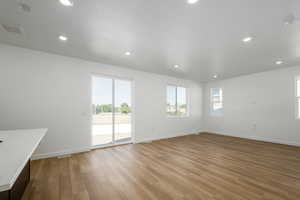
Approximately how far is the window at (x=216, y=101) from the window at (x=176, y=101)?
152 cm

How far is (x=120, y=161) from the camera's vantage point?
310cm

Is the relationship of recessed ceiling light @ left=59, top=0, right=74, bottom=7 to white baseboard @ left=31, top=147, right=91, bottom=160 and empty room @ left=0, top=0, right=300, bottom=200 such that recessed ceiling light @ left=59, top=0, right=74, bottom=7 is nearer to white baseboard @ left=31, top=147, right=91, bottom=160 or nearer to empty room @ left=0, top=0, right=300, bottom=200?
empty room @ left=0, top=0, right=300, bottom=200

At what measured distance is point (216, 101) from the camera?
679 cm

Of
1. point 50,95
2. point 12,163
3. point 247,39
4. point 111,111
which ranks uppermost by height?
point 247,39

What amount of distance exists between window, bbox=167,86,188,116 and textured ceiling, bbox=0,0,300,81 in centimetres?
257

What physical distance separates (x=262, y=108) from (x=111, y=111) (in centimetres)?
591

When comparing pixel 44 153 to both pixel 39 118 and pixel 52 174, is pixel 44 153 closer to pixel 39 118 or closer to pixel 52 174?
pixel 39 118

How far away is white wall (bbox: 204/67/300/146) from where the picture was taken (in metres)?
A: 4.52

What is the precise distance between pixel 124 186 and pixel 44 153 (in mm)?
2541

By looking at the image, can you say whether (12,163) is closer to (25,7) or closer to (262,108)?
(25,7)

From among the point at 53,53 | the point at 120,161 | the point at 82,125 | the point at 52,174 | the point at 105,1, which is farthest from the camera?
the point at 82,125

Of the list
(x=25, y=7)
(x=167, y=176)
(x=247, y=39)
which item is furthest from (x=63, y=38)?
(x=247, y=39)

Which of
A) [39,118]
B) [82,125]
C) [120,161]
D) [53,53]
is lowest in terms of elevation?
[120,161]

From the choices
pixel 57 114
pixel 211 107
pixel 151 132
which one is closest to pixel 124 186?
pixel 57 114
